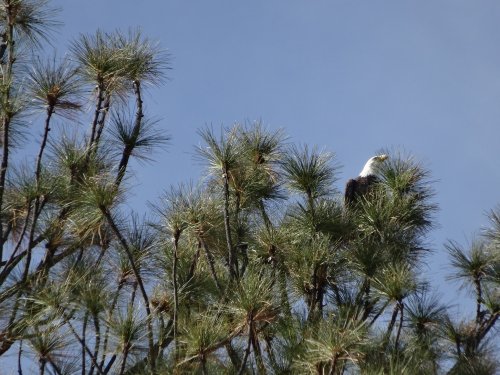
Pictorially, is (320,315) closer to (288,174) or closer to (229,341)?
(229,341)

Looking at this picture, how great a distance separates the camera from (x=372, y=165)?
7152 mm

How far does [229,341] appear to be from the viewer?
17.0 feet

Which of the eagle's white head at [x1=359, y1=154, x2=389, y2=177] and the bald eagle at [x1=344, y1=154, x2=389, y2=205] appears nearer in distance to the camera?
the bald eagle at [x1=344, y1=154, x2=389, y2=205]

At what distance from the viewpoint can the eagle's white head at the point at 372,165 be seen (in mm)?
7074

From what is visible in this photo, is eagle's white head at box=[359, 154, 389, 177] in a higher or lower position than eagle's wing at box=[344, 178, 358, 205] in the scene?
higher

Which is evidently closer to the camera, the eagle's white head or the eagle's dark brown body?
the eagle's dark brown body

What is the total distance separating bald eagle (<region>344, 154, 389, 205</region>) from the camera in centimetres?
690

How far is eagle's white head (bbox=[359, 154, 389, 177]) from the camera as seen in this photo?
707cm

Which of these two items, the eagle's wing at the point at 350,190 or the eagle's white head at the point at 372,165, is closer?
the eagle's wing at the point at 350,190

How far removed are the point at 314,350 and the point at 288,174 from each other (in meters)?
1.64

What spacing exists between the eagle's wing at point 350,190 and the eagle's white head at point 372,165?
0.07m

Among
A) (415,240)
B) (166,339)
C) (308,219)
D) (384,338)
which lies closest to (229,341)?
(166,339)

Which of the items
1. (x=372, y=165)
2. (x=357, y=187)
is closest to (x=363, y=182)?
(x=357, y=187)

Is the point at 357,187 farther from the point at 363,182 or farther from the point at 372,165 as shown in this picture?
the point at 372,165
